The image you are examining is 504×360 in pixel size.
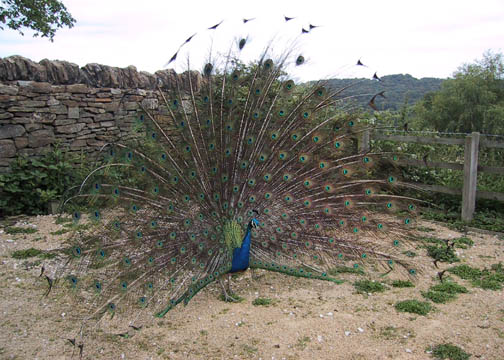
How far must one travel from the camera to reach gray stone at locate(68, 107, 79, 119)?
337 inches

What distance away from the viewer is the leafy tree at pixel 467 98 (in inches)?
943

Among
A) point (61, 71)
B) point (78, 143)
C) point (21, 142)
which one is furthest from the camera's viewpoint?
point (78, 143)

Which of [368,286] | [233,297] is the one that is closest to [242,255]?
[233,297]

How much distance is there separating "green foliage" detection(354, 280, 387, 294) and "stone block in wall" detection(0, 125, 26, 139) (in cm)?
646

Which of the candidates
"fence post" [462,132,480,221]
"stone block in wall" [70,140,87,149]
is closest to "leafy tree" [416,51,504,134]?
"fence post" [462,132,480,221]

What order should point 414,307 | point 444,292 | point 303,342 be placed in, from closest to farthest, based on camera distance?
point 303,342, point 414,307, point 444,292

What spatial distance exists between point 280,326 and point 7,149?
6.20 metres

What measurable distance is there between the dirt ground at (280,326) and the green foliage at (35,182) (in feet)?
10.0

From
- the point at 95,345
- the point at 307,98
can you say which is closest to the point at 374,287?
the point at 307,98

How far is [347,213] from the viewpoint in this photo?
186 inches

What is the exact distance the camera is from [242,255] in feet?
14.7

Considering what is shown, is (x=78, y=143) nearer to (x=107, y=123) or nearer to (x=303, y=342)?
(x=107, y=123)

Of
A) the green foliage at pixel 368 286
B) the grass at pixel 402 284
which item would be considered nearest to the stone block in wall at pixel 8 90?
the green foliage at pixel 368 286

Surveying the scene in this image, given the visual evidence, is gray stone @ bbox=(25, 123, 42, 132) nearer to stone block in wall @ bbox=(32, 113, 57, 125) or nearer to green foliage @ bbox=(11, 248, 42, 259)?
stone block in wall @ bbox=(32, 113, 57, 125)
